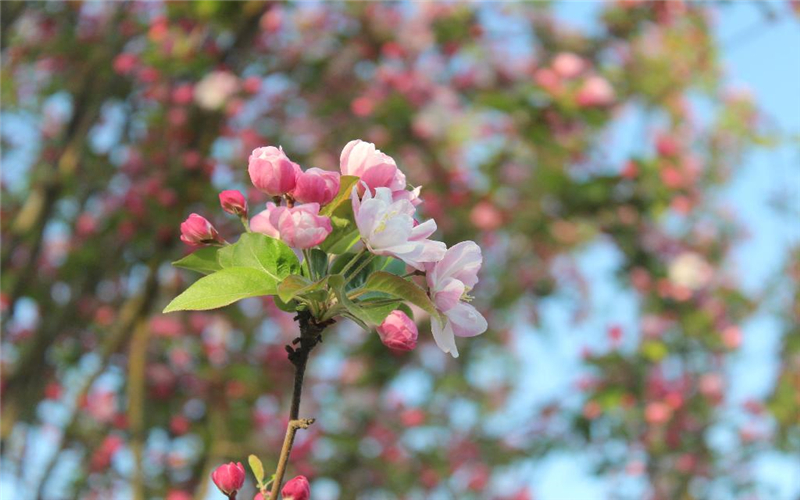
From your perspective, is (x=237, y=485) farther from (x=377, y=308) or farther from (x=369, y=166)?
(x=369, y=166)

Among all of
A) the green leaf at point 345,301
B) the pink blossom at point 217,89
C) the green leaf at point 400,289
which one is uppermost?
the pink blossom at point 217,89

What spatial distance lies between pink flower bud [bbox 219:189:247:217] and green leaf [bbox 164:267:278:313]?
16cm

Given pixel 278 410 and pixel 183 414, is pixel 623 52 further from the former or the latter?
pixel 183 414

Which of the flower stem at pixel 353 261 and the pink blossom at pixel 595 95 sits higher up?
the pink blossom at pixel 595 95

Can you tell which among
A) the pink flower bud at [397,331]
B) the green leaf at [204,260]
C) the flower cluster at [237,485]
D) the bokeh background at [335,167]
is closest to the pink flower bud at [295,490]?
the flower cluster at [237,485]

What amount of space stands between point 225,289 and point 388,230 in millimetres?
188

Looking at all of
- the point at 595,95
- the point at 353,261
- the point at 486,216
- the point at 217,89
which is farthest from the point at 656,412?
the point at 353,261

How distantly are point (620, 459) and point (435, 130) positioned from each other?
88.0 inches

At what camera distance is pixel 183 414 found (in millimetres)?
5059

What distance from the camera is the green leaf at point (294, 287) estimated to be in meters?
0.88

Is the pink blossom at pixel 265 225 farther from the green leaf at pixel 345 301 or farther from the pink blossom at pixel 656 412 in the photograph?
the pink blossom at pixel 656 412

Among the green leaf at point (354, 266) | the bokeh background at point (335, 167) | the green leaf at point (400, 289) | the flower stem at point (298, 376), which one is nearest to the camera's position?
the flower stem at point (298, 376)

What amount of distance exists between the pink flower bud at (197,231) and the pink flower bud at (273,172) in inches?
3.6

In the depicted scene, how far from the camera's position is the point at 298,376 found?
34.4 inches
